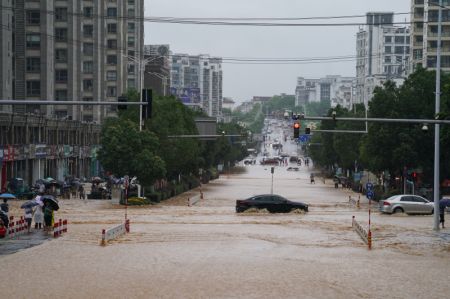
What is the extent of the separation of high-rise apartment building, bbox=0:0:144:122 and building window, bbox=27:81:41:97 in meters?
0.07

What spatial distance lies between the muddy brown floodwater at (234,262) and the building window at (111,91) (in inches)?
3592

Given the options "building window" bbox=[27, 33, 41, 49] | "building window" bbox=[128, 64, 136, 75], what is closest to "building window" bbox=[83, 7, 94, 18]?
"building window" bbox=[27, 33, 41, 49]

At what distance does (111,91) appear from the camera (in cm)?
13762

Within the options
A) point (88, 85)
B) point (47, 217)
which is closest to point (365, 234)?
point (47, 217)

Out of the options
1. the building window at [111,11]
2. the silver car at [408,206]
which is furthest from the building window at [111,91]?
the silver car at [408,206]

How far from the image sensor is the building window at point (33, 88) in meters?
110

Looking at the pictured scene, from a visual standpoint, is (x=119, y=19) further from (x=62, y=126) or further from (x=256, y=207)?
(x=256, y=207)

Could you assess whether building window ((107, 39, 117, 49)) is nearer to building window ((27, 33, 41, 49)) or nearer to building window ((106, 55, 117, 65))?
building window ((106, 55, 117, 65))

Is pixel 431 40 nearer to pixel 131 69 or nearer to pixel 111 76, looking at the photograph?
pixel 111 76

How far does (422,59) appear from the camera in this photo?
132m

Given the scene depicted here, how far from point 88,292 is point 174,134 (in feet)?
187

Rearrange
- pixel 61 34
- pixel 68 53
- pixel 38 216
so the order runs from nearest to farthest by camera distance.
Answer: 1. pixel 38 216
2. pixel 68 53
3. pixel 61 34

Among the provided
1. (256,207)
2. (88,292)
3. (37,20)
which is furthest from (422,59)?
(88,292)

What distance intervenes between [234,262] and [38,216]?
13.3 m
